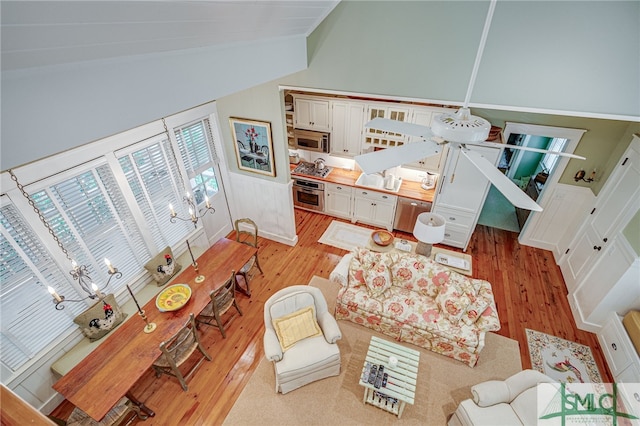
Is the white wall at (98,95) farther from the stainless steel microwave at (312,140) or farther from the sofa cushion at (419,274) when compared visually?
the stainless steel microwave at (312,140)

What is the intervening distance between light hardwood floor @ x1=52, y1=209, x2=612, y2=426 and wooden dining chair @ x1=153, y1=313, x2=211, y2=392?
0.27m

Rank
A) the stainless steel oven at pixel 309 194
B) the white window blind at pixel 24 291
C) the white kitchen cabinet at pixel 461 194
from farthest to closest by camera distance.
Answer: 1. the stainless steel oven at pixel 309 194
2. the white kitchen cabinet at pixel 461 194
3. the white window blind at pixel 24 291

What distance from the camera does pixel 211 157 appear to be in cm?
492

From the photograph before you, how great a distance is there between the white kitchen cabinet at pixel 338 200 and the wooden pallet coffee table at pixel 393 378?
3.07 metres

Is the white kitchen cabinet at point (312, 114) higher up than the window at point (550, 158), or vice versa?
the white kitchen cabinet at point (312, 114)

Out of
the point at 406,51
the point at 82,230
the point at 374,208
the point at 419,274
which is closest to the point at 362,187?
the point at 374,208

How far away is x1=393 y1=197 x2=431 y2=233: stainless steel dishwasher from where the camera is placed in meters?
5.22

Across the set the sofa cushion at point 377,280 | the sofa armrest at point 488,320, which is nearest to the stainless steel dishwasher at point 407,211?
the sofa cushion at point 377,280

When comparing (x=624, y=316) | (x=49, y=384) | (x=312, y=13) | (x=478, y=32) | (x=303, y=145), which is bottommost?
(x=49, y=384)

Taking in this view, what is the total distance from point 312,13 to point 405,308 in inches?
141

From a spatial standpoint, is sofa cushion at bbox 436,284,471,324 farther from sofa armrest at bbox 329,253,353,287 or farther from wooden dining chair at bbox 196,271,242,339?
wooden dining chair at bbox 196,271,242,339

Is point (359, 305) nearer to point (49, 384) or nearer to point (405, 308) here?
point (405, 308)

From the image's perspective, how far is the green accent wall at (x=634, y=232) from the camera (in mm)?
3263

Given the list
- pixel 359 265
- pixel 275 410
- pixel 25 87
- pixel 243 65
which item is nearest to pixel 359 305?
pixel 359 265
